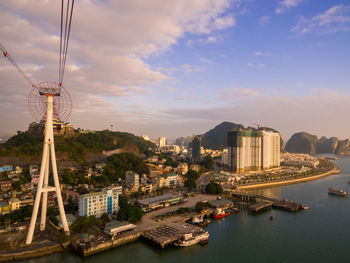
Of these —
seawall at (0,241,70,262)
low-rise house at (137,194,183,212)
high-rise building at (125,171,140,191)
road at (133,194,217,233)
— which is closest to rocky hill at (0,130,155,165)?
high-rise building at (125,171,140,191)

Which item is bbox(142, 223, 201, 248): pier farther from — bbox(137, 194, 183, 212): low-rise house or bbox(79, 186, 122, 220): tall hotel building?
bbox(79, 186, 122, 220): tall hotel building

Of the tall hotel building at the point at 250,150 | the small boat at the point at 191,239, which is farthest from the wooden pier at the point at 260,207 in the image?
the tall hotel building at the point at 250,150

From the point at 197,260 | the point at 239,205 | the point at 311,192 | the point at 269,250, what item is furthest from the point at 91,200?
the point at 311,192

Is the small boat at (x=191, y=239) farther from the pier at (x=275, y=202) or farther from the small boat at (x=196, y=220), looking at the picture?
the pier at (x=275, y=202)

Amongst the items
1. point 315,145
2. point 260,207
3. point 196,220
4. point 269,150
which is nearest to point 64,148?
point 196,220

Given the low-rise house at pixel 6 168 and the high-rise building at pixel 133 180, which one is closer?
the low-rise house at pixel 6 168

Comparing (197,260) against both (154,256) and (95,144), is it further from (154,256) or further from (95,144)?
(95,144)

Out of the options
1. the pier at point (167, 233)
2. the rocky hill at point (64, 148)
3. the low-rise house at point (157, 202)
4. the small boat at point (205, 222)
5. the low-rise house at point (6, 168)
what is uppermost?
the rocky hill at point (64, 148)
